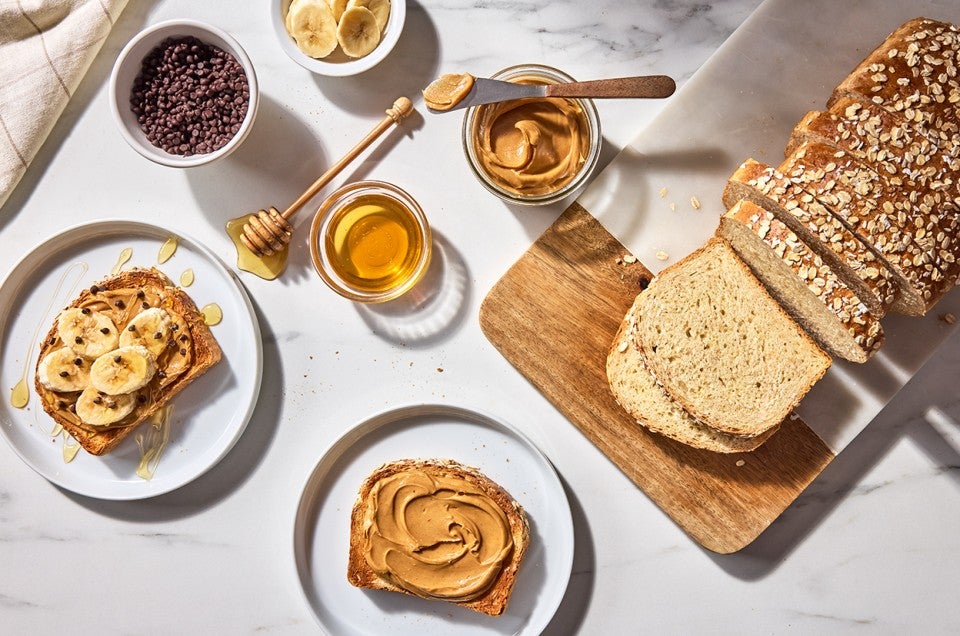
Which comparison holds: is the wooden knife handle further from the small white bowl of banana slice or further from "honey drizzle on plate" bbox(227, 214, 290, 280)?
"honey drizzle on plate" bbox(227, 214, 290, 280)

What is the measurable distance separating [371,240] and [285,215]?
0.34m

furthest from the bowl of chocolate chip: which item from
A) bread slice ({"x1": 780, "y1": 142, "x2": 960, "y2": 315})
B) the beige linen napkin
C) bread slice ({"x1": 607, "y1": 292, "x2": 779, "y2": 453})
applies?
bread slice ({"x1": 780, "y1": 142, "x2": 960, "y2": 315})

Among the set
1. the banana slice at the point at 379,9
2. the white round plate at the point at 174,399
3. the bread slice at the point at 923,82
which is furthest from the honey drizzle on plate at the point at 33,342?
the bread slice at the point at 923,82

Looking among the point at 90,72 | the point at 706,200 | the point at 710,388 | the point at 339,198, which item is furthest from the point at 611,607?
the point at 90,72

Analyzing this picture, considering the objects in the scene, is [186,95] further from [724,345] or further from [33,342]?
[724,345]

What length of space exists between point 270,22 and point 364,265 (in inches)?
42.0

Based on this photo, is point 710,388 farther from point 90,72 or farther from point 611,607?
point 90,72

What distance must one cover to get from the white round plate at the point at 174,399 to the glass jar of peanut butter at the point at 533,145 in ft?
3.54

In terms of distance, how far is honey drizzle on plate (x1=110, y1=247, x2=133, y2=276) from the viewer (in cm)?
283

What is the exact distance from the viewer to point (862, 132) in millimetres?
2375

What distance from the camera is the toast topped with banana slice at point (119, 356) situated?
263cm

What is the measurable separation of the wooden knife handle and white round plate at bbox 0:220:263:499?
142 cm

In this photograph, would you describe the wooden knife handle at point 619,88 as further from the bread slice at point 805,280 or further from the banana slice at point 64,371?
the banana slice at point 64,371

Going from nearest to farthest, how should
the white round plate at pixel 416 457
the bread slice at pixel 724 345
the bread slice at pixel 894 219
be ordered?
the bread slice at pixel 894 219, the bread slice at pixel 724 345, the white round plate at pixel 416 457
